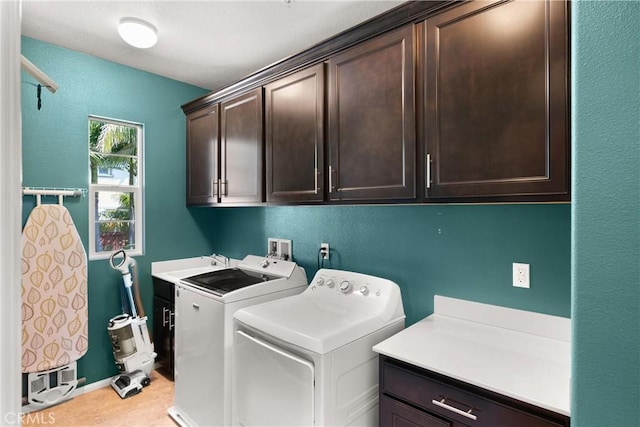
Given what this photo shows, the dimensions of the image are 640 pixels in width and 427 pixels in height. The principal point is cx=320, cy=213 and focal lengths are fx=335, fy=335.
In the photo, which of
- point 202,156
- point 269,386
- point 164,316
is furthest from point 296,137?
point 164,316

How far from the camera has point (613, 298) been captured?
61cm

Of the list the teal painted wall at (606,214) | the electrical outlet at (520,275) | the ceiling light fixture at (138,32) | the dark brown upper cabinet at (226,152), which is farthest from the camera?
A: the dark brown upper cabinet at (226,152)

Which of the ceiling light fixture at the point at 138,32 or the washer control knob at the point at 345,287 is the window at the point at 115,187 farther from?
the washer control knob at the point at 345,287

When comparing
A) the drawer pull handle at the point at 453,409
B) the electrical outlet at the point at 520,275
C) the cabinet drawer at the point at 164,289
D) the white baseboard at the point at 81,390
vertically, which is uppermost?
the electrical outlet at the point at 520,275

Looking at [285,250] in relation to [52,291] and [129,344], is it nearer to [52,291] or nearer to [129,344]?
[129,344]

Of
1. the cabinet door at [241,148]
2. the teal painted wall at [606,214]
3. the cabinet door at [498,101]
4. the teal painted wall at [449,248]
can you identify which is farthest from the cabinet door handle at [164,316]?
the teal painted wall at [606,214]

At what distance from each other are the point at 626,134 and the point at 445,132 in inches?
35.6

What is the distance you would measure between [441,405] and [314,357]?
535mm

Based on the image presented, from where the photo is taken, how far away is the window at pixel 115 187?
276 centimetres

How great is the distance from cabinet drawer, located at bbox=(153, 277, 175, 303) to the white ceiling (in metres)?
1.84

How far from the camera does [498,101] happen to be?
4.35 feet

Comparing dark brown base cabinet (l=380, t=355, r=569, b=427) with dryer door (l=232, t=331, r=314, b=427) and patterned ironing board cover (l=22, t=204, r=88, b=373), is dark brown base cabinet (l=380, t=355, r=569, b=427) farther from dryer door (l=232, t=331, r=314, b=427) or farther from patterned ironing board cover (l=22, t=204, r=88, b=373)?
patterned ironing board cover (l=22, t=204, r=88, b=373)

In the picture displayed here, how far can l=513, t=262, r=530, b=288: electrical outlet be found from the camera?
1582 millimetres

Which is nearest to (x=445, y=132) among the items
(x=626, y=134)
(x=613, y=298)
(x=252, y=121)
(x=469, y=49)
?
(x=469, y=49)
